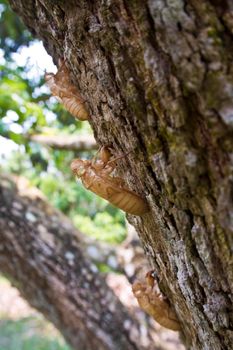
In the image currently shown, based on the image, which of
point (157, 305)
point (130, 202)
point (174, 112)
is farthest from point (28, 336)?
point (174, 112)

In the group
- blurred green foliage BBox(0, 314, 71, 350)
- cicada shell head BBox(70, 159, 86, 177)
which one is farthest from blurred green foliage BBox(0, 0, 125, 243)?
blurred green foliage BBox(0, 314, 71, 350)

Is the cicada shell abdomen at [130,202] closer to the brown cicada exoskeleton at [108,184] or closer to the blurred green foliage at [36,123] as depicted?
the brown cicada exoskeleton at [108,184]

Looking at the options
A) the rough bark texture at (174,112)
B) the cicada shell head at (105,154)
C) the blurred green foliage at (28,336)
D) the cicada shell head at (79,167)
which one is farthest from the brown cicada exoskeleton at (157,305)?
the blurred green foliage at (28,336)

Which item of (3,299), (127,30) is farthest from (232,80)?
(3,299)

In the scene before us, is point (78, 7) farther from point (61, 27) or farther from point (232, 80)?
point (232, 80)

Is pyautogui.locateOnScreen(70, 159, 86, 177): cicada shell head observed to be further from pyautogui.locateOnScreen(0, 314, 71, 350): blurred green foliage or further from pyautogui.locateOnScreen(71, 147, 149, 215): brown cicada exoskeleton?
pyautogui.locateOnScreen(0, 314, 71, 350): blurred green foliage
